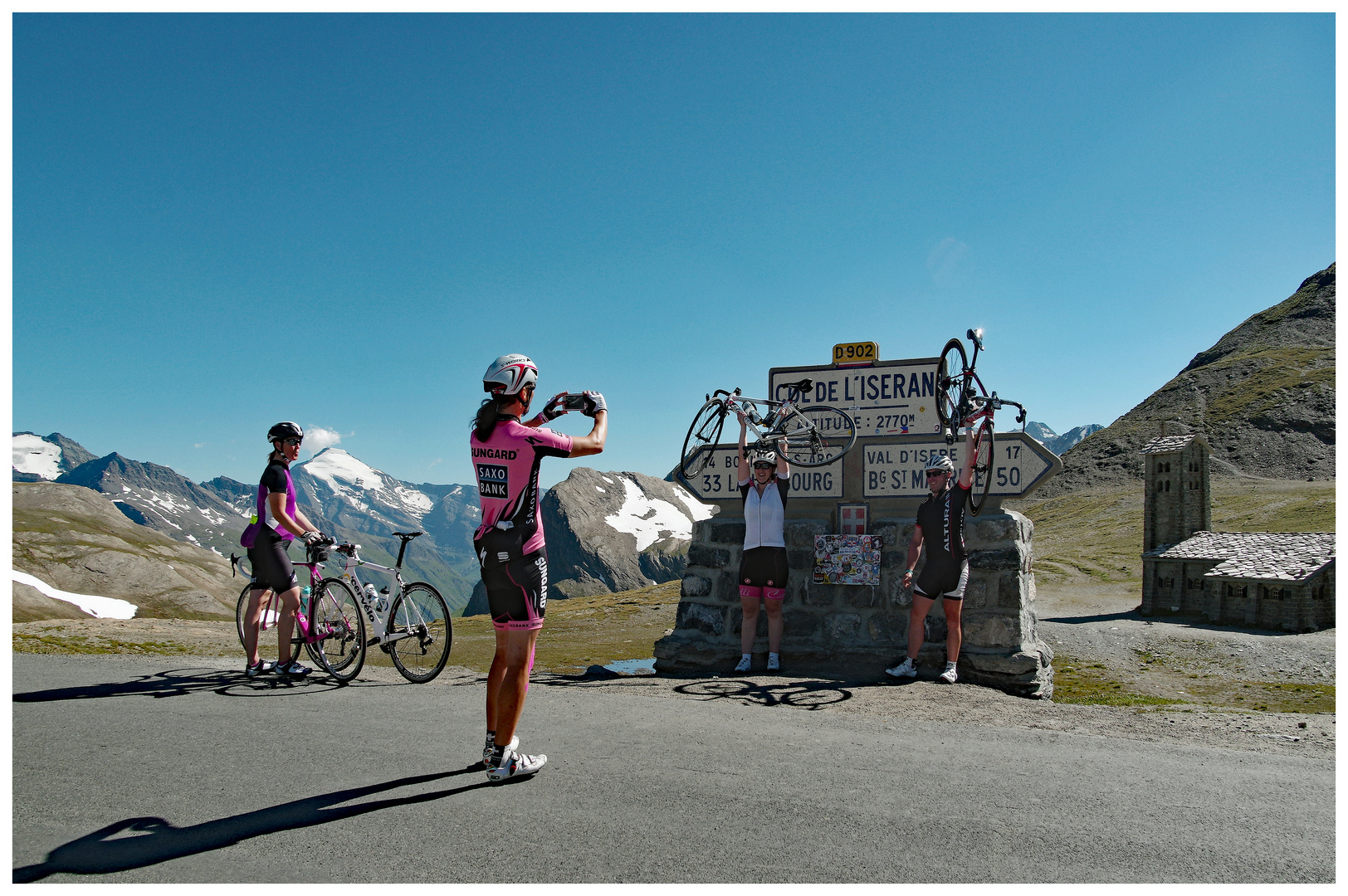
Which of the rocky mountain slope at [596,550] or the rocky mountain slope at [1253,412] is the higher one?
the rocky mountain slope at [1253,412]

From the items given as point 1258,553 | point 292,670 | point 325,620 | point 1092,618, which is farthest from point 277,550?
point 1258,553

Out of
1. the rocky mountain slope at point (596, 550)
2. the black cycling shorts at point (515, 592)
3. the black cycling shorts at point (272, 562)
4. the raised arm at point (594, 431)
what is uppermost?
the raised arm at point (594, 431)

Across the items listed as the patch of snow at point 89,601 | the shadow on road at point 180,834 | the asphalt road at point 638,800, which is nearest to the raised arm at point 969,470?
the asphalt road at point 638,800

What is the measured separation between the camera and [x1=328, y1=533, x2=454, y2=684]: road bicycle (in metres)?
7.52

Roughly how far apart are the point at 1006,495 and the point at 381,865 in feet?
25.6

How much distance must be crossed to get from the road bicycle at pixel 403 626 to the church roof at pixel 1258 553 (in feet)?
104

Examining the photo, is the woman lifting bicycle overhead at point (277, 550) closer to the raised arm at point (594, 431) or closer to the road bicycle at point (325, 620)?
the road bicycle at point (325, 620)

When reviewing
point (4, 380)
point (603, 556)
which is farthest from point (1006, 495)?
point (603, 556)

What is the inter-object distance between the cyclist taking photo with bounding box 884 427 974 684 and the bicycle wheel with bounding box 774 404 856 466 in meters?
1.43

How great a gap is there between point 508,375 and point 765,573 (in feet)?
16.6

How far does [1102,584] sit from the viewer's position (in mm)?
48344

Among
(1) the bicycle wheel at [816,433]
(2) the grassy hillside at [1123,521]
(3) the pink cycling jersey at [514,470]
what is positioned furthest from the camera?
(2) the grassy hillside at [1123,521]

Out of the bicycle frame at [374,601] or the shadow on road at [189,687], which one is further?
the bicycle frame at [374,601]

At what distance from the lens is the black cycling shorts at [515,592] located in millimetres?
4367
